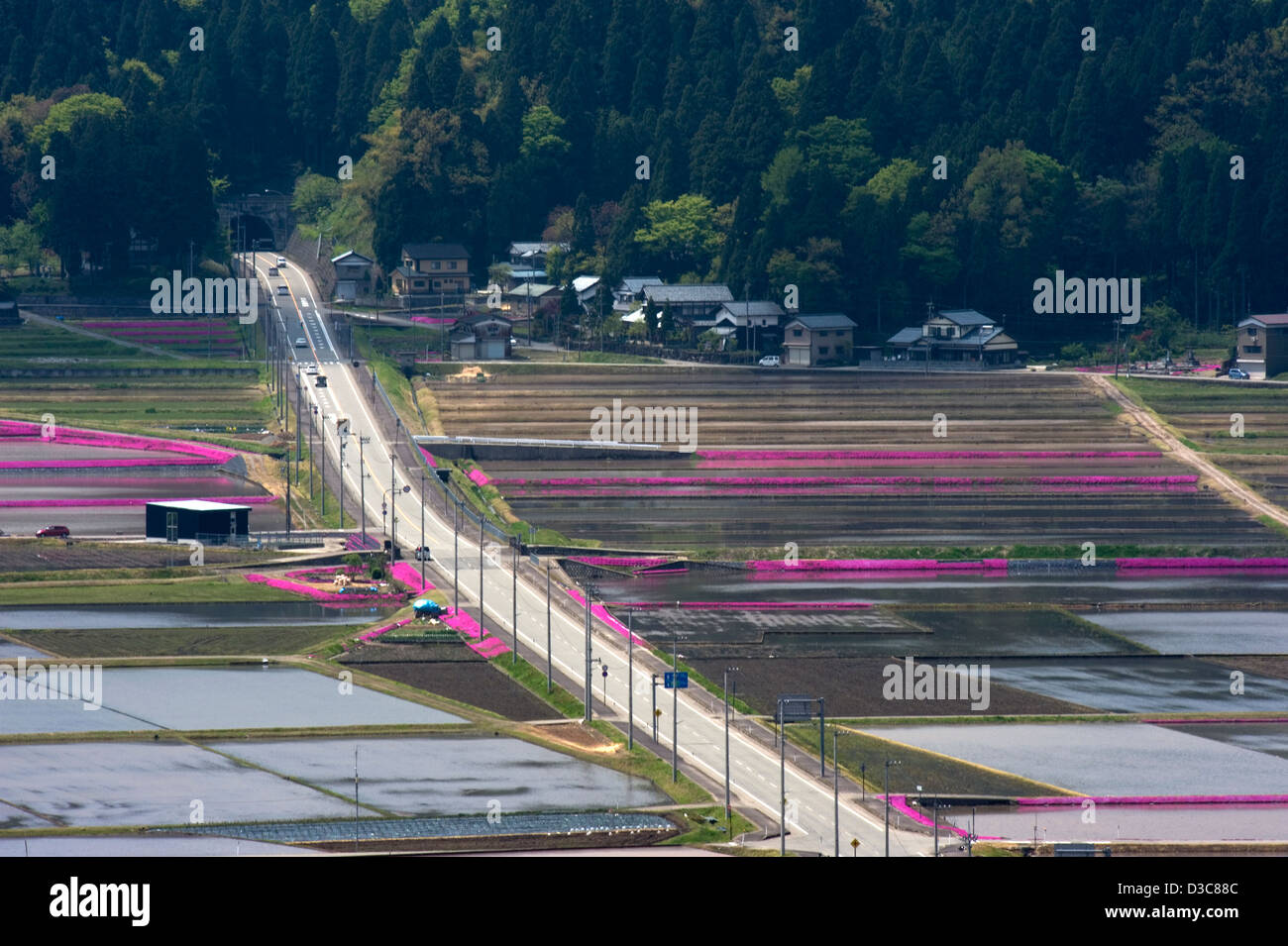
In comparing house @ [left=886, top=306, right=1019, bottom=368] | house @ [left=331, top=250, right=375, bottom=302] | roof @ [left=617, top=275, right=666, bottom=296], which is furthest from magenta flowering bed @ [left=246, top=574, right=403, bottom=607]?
house @ [left=331, top=250, right=375, bottom=302]

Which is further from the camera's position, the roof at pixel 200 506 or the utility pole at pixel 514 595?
the roof at pixel 200 506

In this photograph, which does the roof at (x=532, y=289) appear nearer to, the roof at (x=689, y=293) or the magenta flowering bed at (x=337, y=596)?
the roof at (x=689, y=293)

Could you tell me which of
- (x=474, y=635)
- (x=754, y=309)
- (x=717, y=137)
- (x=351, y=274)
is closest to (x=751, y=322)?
(x=754, y=309)

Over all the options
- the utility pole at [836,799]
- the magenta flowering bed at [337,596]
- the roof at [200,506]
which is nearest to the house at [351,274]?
the roof at [200,506]

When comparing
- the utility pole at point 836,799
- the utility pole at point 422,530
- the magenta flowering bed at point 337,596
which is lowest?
the utility pole at point 836,799

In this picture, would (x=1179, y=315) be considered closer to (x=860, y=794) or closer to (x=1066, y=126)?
(x=1066, y=126)

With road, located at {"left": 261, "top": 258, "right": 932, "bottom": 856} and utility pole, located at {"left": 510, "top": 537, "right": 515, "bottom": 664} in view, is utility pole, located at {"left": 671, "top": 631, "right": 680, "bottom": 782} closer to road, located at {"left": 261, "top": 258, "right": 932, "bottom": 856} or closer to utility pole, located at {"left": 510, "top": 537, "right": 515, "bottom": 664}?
road, located at {"left": 261, "top": 258, "right": 932, "bottom": 856}
